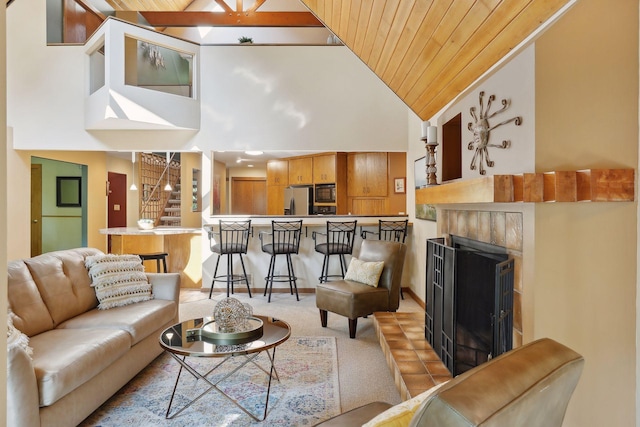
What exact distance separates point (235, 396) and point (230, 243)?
302 centimetres

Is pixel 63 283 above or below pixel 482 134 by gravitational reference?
below

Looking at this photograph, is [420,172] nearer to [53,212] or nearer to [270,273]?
[270,273]

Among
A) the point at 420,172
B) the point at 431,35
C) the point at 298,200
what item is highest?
the point at 431,35

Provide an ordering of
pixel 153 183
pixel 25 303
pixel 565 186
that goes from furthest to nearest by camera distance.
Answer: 1. pixel 153 183
2. pixel 25 303
3. pixel 565 186

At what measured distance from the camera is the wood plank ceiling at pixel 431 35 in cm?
171

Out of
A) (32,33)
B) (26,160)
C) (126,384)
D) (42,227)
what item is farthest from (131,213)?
(126,384)

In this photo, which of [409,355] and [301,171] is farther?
[301,171]

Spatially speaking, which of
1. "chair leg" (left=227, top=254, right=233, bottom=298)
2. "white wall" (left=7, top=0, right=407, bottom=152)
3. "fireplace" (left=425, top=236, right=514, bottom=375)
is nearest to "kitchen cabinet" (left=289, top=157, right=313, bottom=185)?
"white wall" (left=7, top=0, right=407, bottom=152)

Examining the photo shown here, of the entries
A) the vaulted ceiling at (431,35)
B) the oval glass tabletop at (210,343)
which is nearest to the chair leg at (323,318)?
the oval glass tabletop at (210,343)

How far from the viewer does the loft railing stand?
27.6ft

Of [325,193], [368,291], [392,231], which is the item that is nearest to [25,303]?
[368,291]

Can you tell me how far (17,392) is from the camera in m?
1.66

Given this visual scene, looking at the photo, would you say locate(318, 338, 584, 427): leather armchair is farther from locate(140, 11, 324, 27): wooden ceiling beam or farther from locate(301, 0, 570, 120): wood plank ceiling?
locate(140, 11, 324, 27): wooden ceiling beam

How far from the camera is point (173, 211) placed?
8.41 meters
